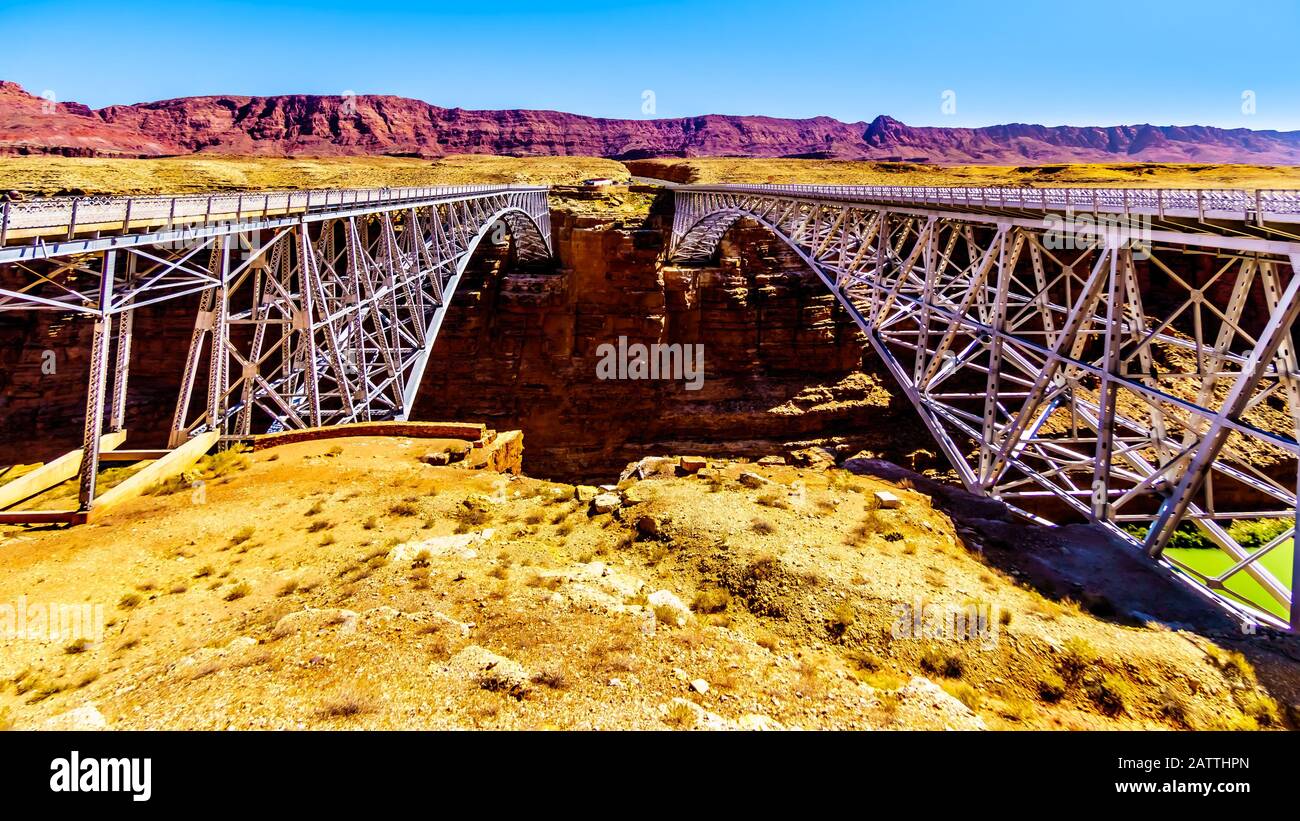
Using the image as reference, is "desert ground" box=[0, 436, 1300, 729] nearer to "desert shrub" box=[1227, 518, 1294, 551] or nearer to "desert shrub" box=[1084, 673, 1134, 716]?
"desert shrub" box=[1084, 673, 1134, 716]

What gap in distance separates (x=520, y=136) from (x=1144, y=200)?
13785 cm

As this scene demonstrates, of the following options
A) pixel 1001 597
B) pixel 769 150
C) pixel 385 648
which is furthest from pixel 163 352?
pixel 769 150

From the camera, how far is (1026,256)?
33938 millimetres

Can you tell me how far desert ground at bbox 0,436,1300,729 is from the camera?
545cm

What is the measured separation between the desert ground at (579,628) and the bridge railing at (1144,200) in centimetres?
609

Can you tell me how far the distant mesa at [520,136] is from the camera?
313 ft

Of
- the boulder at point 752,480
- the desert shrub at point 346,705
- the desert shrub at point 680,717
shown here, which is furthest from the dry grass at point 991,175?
the desert shrub at point 346,705

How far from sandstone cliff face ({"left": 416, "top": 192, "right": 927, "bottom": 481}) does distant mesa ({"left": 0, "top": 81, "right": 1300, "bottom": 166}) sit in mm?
82659

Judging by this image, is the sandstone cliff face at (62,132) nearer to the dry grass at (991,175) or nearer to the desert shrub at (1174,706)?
the dry grass at (991,175)

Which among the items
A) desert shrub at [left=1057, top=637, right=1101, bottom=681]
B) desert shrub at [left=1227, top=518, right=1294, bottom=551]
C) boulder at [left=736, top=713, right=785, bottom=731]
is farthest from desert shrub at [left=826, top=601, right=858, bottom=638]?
desert shrub at [left=1227, top=518, right=1294, bottom=551]

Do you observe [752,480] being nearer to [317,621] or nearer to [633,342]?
[317,621]

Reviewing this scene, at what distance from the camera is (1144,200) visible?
387 inches
